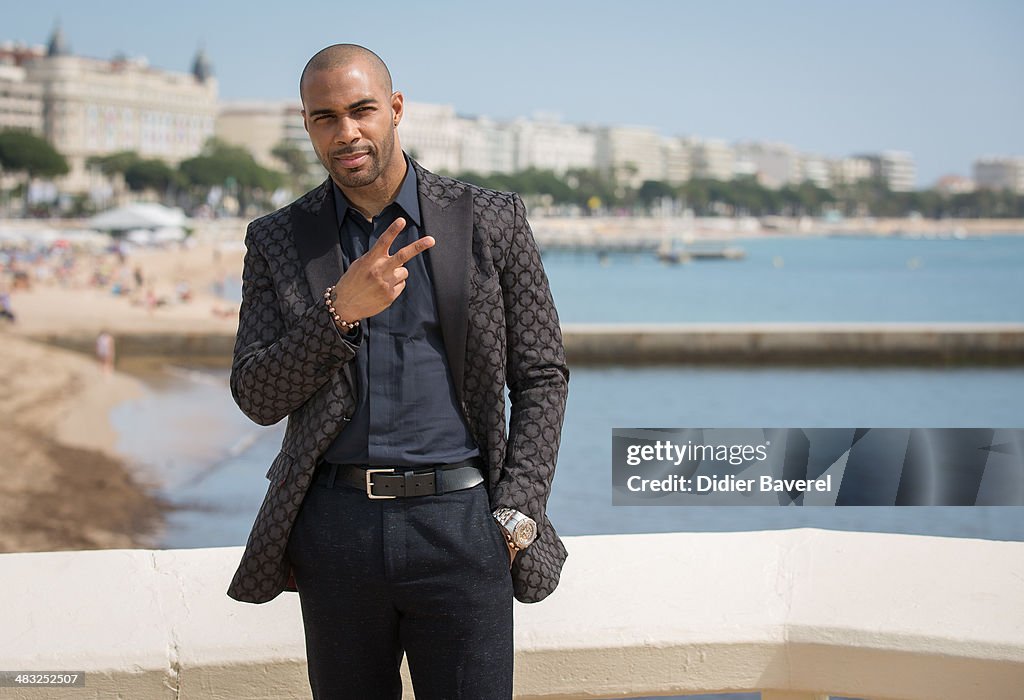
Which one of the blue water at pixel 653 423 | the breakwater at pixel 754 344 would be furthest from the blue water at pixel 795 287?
the blue water at pixel 653 423

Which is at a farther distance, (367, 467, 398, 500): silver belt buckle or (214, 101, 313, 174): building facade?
(214, 101, 313, 174): building facade

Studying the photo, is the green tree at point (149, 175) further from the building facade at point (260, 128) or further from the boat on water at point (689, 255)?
the building facade at point (260, 128)

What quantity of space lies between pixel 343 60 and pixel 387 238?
0.75ft

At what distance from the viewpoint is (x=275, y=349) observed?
4.70 feet

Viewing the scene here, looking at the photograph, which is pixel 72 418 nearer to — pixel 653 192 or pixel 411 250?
pixel 411 250

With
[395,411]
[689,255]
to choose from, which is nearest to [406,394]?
[395,411]

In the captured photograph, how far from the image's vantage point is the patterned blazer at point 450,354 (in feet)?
4.74

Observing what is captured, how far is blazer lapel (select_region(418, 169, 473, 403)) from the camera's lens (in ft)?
4.76

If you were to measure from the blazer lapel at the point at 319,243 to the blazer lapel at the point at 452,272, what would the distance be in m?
0.11

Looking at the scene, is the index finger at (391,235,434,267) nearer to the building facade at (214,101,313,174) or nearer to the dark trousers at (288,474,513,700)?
the dark trousers at (288,474,513,700)

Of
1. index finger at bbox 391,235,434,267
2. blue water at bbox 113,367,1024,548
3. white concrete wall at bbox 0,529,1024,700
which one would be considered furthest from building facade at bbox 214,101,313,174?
index finger at bbox 391,235,434,267

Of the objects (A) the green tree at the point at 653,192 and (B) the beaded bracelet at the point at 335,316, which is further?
(A) the green tree at the point at 653,192

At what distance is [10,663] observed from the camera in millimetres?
1637

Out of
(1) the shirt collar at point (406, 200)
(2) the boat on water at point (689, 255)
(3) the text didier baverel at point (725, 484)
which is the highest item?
(1) the shirt collar at point (406, 200)
